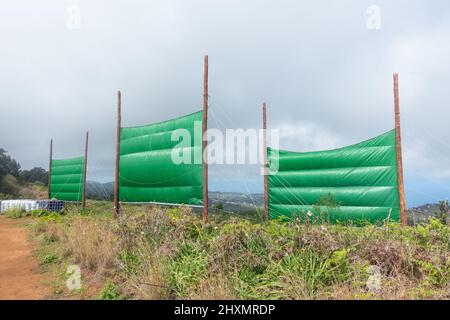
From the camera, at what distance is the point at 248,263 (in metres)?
3.61

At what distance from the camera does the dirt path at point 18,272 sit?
13.0 feet

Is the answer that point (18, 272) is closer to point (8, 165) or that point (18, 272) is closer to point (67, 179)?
point (67, 179)

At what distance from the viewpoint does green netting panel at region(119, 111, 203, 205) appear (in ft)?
29.0

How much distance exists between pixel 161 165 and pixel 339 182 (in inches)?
242

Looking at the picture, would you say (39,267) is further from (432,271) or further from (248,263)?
(432,271)

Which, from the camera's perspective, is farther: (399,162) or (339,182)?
(339,182)

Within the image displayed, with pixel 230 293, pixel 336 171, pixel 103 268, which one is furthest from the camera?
pixel 336 171

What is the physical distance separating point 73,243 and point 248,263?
13.0 feet

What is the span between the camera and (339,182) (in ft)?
25.9

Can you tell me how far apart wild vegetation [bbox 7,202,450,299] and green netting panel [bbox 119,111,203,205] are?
3914 millimetres

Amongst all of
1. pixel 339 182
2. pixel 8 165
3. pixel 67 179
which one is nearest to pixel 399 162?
pixel 339 182

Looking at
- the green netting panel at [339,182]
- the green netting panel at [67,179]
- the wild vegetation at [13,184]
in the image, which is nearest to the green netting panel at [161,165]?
the green netting panel at [339,182]

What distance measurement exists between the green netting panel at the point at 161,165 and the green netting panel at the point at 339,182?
2538 millimetres
